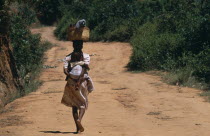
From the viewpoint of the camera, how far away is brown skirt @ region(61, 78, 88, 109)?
29.0 feet

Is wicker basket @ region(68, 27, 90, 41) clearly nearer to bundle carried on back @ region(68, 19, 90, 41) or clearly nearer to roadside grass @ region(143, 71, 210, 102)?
bundle carried on back @ region(68, 19, 90, 41)

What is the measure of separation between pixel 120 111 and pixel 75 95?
326 cm

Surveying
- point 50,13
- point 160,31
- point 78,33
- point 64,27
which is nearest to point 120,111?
point 78,33

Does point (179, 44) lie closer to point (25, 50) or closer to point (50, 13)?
point (25, 50)

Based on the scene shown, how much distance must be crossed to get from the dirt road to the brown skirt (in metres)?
0.50

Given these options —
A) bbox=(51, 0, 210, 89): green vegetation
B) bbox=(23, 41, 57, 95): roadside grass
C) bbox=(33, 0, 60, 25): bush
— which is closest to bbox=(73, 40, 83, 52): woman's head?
bbox=(23, 41, 57, 95): roadside grass

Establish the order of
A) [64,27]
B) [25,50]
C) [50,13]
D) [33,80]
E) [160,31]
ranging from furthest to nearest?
[50,13]
[64,27]
[160,31]
[25,50]
[33,80]

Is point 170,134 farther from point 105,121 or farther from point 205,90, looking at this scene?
point 205,90

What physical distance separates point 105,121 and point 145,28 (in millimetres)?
17082

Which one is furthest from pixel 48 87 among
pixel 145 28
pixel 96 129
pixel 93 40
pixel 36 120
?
pixel 93 40

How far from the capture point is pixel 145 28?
89.6 ft

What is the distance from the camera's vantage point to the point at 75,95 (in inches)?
350

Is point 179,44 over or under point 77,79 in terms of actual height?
under

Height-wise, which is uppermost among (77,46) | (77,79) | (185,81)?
(77,46)
